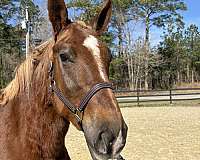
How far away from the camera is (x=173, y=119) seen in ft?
55.8

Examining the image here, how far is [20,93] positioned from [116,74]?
4330 centimetres

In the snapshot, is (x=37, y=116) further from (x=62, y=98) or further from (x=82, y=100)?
(x=82, y=100)

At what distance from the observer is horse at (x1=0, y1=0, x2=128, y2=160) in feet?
7.50

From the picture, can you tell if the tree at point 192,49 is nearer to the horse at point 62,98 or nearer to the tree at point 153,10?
the tree at point 153,10

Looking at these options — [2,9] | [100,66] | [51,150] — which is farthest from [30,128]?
[2,9]

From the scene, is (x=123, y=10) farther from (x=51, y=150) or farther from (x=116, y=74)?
(x=51, y=150)

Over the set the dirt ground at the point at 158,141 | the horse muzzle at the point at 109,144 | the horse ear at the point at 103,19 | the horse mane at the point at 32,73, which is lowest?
the dirt ground at the point at 158,141

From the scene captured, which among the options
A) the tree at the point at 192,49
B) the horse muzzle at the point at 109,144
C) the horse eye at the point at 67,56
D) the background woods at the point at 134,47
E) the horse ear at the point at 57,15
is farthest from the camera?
the tree at the point at 192,49

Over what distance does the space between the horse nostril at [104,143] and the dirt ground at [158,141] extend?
676 centimetres

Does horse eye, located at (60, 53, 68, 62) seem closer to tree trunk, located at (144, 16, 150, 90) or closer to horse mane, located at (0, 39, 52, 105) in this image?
horse mane, located at (0, 39, 52, 105)

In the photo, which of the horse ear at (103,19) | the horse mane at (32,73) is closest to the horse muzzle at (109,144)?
the horse mane at (32,73)

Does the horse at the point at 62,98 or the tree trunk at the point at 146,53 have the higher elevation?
the tree trunk at the point at 146,53

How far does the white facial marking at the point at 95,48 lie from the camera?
2456 millimetres

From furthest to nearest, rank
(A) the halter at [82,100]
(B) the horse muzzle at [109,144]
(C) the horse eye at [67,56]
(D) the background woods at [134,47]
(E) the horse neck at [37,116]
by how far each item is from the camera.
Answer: (D) the background woods at [134,47]
(E) the horse neck at [37,116]
(C) the horse eye at [67,56]
(A) the halter at [82,100]
(B) the horse muzzle at [109,144]
